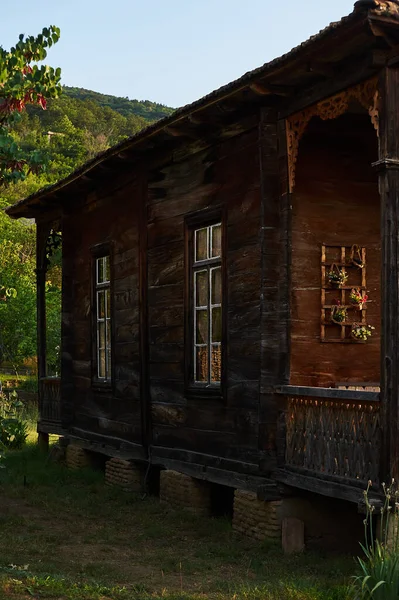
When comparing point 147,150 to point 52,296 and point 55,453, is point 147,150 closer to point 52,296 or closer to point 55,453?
point 55,453

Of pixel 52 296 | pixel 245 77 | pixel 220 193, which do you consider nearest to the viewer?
pixel 245 77

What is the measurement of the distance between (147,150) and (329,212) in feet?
10.1

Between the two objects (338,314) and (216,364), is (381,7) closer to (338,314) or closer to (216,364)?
(338,314)

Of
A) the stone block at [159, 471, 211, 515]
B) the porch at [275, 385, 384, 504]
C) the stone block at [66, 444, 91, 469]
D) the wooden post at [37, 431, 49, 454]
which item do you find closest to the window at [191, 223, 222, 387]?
the stone block at [159, 471, 211, 515]

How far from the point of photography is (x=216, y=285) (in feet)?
34.1

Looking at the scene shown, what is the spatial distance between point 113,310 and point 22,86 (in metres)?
6.12

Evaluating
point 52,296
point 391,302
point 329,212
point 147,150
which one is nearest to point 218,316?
point 329,212

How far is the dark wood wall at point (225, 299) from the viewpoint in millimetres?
9430

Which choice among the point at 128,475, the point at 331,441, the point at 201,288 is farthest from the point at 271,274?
the point at 128,475

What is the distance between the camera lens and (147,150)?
11633mm

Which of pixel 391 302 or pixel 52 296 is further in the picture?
pixel 52 296

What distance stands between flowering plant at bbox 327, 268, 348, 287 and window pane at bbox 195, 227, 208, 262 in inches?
65.7

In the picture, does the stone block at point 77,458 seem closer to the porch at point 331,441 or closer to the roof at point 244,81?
the roof at point 244,81

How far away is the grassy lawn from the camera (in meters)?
6.82
